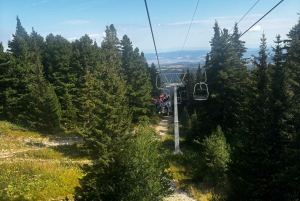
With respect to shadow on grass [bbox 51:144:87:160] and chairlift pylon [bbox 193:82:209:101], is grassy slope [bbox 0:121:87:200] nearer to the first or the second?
shadow on grass [bbox 51:144:87:160]

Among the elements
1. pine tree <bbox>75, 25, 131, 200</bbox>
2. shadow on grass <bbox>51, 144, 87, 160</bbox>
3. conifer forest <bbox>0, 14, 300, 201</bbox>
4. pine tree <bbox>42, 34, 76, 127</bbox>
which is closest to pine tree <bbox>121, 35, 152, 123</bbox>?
conifer forest <bbox>0, 14, 300, 201</bbox>

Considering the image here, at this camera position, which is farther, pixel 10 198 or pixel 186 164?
pixel 186 164

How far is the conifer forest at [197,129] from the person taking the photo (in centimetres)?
1281

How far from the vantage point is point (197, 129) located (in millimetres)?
28219

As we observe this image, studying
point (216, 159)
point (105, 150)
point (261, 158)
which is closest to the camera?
point (261, 158)

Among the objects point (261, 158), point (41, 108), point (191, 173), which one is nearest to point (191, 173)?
point (191, 173)

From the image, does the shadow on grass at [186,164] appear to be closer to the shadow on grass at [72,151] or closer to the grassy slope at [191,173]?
the grassy slope at [191,173]

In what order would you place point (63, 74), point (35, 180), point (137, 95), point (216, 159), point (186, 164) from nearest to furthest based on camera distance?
1. point (35, 180)
2. point (216, 159)
3. point (186, 164)
4. point (137, 95)
5. point (63, 74)

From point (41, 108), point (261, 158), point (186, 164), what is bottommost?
point (186, 164)

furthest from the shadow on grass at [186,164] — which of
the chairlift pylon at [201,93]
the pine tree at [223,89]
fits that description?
the chairlift pylon at [201,93]

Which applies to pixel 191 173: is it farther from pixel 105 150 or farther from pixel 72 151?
pixel 72 151

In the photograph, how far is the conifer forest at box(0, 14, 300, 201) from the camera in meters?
12.8

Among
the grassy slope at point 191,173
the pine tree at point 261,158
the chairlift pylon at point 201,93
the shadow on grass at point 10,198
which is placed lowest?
the grassy slope at point 191,173

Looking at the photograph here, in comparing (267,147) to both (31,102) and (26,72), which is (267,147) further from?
(26,72)
